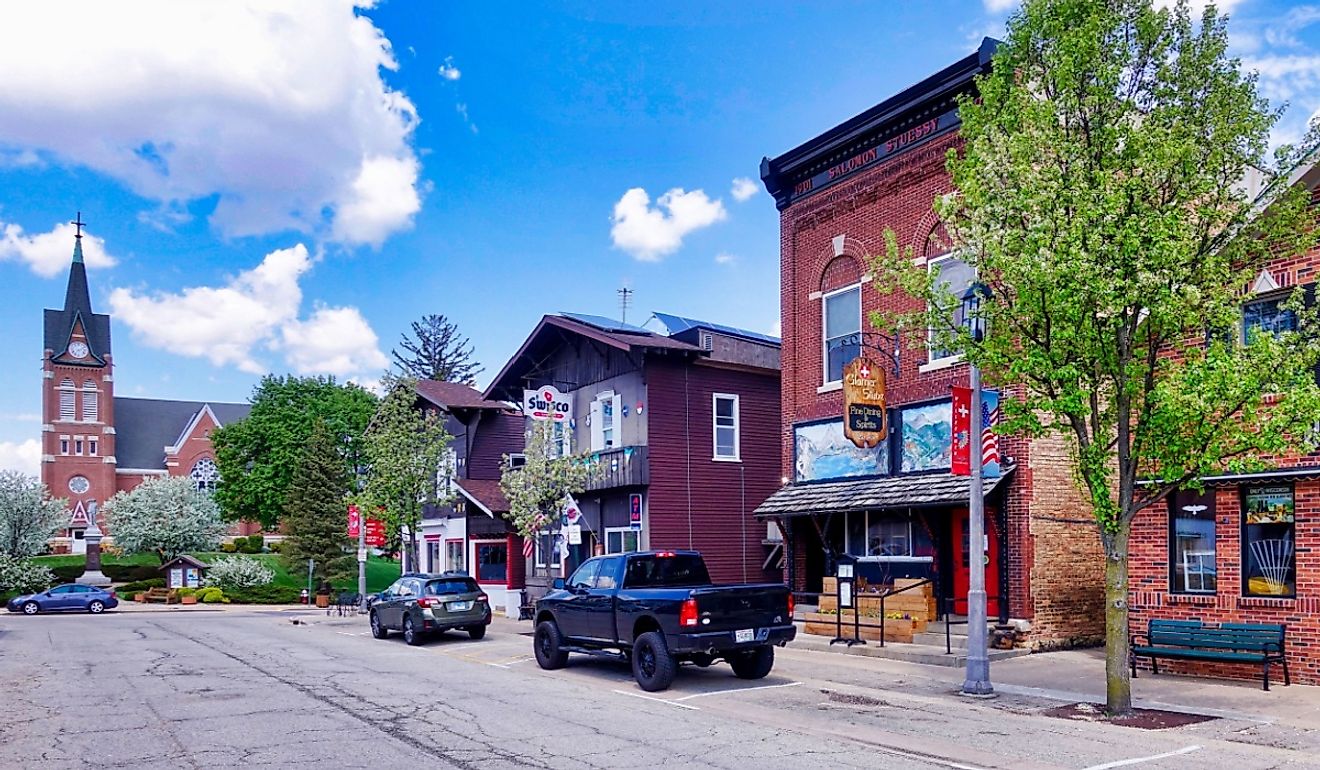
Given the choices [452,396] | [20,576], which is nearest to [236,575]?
[20,576]

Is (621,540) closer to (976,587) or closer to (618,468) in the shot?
(618,468)

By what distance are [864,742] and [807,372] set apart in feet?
45.8

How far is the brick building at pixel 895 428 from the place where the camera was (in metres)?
19.2

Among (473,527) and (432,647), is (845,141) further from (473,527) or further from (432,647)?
(473,527)

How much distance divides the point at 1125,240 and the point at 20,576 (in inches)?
2109

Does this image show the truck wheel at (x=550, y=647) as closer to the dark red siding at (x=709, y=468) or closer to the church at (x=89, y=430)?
the dark red siding at (x=709, y=468)

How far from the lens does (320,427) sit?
190 ft

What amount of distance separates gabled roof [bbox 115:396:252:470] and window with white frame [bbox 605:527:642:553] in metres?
71.3

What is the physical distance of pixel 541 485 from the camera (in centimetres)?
2844

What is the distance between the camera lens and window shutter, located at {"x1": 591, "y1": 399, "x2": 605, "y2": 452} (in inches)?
1232

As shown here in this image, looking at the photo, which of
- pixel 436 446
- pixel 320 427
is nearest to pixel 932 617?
pixel 436 446

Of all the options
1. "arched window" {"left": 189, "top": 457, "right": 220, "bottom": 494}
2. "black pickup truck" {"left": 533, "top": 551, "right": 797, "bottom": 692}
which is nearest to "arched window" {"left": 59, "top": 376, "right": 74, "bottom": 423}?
"arched window" {"left": 189, "top": 457, "right": 220, "bottom": 494}

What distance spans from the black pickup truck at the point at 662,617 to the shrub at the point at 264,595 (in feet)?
127

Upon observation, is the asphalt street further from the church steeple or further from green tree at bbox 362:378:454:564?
the church steeple
